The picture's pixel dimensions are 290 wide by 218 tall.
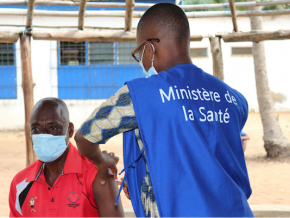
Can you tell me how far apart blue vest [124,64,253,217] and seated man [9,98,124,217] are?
809 mm

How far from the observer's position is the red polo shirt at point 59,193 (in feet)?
7.52

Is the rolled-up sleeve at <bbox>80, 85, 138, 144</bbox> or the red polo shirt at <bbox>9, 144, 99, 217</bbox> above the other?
the rolled-up sleeve at <bbox>80, 85, 138, 144</bbox>

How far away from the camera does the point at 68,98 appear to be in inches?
484

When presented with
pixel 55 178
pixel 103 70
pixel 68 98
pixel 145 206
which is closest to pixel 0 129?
pixel 68 98

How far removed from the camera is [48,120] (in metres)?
2.50

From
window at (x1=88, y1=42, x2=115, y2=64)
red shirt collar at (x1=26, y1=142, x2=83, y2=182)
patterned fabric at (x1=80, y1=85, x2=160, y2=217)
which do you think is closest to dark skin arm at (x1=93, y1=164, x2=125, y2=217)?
red shirt collar at (x1=26, y1=142, x2=83, y2=182)

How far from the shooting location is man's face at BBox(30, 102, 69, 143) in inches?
97.9

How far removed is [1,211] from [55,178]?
113 inches

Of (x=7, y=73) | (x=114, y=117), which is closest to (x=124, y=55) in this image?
(x=7, y=73)

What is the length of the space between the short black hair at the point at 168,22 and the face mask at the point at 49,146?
102 cm

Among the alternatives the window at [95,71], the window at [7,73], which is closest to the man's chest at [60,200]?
the window at [95,71]

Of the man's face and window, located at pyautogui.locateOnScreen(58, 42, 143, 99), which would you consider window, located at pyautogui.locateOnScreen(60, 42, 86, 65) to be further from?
the man's face

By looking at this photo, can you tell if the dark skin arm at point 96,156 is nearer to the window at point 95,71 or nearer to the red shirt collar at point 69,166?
the red shirt collar at point 69,166

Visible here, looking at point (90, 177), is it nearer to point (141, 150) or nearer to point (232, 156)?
point (141, 150)
